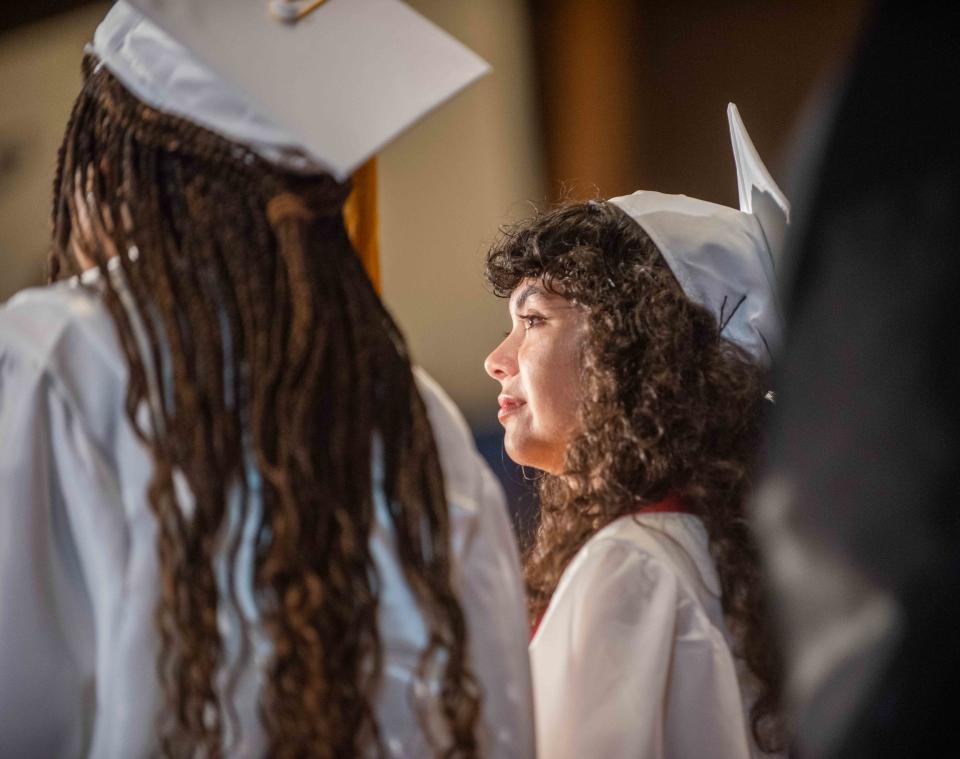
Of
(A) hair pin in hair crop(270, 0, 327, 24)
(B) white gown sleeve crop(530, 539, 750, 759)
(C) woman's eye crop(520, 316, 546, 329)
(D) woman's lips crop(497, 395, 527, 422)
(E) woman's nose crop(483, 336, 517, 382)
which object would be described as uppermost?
(A) hair pin in hair crop(270, 0, 327, 24)

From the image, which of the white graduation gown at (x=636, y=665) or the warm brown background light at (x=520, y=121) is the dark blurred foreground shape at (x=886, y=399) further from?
the warm brown background light at (x=520, y=121)

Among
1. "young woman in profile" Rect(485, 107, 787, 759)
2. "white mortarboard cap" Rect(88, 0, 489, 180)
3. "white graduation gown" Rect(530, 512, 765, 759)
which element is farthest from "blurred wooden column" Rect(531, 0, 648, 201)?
"white mortarboard cap" Rect(88, 0, 489, 180)

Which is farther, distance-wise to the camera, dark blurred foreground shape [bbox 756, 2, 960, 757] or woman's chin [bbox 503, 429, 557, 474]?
woman's chin [bbox 503, 429, 557, 474]

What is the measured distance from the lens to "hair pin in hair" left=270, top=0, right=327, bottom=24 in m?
1.17

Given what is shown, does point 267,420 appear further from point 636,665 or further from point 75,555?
point 636,665

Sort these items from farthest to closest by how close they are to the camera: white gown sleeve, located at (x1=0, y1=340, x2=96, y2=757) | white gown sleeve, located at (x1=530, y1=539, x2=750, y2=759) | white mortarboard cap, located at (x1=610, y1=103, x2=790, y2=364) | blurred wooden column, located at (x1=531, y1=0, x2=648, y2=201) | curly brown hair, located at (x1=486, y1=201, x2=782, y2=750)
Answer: blurred wooden column, located at (x1=531, y1=0, x2=648, y2=201), white mortarboard cap, located at (x1=610, y1=103, x2=790, y2=364), curly brown hair, located at (x1=486, y1=201, x2=782, y2=750), white gown sleeve, located at (x1=530, y1=539, x2=750, y2=759), white gown sleeve, located at (x1=0, y1=340, x2=96, y2=757)

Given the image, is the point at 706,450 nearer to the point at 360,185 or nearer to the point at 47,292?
the point at 360,185

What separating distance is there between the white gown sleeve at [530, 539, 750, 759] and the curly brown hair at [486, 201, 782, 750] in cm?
11

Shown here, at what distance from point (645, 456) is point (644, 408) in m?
0.08

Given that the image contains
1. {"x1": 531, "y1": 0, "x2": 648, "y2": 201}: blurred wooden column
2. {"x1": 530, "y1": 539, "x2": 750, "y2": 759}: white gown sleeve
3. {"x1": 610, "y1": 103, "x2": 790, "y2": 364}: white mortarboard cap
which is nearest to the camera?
{"x1": 530, "y1": 539, "x2": 750, "y2": 759}: white gown sleeve

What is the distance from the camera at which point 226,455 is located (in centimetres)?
103

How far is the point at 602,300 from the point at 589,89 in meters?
1.74

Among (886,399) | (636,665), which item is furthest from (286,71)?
(636,665)

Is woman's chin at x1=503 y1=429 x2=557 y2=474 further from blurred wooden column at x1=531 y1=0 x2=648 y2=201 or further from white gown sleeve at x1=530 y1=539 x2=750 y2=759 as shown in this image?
blurred wooden column at x1=531 y1=0 x2=648 y2=201
